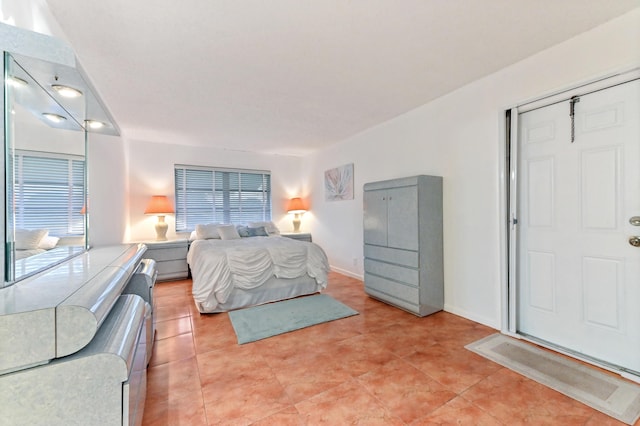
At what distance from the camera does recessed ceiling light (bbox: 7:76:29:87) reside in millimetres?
1072

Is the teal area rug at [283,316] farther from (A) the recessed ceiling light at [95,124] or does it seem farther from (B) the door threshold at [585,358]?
(A) the recessed ceiling light at [95,124]

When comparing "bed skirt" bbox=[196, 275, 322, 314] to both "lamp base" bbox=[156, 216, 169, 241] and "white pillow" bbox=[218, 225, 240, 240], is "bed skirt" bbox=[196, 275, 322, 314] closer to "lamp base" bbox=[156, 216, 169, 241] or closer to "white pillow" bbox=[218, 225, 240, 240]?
"white pillow" bbox=[218, 225, 240, 240]

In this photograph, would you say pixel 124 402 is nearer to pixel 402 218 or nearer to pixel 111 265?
pixel 111 265

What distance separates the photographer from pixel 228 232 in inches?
185

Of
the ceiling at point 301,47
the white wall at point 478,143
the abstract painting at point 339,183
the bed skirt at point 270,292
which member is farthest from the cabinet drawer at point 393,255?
the ceiling at point 301,47

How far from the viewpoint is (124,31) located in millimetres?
1865

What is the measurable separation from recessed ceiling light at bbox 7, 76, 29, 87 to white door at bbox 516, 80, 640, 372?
332 centimetres

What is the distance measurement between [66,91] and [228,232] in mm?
3414

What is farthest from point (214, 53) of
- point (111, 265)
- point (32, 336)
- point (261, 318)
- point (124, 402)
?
point (261, 318)

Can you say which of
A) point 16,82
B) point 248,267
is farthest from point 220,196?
point 16,82

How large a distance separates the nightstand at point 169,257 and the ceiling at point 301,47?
2.04 meters

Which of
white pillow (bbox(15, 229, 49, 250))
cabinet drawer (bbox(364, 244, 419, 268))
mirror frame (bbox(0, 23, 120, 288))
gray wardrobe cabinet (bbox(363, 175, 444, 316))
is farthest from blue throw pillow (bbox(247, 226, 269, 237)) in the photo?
mirror frame (bbox(0, 23, 120, 288))

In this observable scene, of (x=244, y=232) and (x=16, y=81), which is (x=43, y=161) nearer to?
(x=16, y=81)

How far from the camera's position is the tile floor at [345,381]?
1496mm
